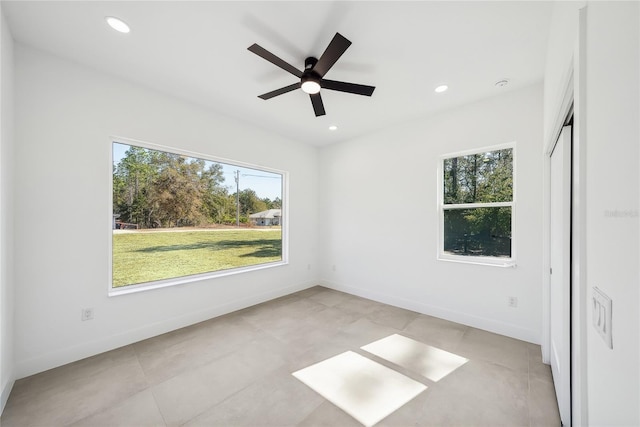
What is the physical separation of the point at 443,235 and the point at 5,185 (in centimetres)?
456

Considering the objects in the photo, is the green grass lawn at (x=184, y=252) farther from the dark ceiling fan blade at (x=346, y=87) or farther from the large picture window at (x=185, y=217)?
the dark ceiling fan blade at (x=346, y=87)

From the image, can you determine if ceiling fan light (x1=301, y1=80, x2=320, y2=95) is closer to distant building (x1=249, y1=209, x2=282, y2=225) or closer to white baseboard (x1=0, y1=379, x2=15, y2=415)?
distant building (x1=249, y1=209, x2=282, y2=225)

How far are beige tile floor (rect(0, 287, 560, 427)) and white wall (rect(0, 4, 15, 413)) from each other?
0.82 ft

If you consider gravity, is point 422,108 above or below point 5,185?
above

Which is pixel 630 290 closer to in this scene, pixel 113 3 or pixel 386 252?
pixel 113 3

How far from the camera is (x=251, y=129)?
13.1 ft

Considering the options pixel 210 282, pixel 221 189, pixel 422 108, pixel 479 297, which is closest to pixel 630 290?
pixel 479 297

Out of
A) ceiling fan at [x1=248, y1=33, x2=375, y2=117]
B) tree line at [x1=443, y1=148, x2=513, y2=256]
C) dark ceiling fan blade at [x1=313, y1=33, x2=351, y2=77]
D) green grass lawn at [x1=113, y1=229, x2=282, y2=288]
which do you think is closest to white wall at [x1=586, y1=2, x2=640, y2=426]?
dark ceiling fan blade at [x1=313, y1=33, x2=351, y2=77]

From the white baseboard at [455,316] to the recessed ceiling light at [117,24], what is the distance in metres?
4.37

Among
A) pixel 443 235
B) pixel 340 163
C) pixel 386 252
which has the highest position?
pixel 340 163

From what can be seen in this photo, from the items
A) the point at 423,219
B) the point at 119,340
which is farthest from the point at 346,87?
the point at 119,340

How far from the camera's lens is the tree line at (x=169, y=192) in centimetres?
288

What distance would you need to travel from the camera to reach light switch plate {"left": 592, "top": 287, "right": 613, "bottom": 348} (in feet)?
2.27

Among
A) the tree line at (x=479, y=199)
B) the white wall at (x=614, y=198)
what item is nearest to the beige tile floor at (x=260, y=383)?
the tree line at (x=479, y=199)
